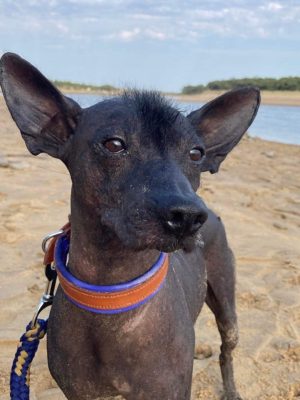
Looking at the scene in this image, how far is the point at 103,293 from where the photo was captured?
2.35 m

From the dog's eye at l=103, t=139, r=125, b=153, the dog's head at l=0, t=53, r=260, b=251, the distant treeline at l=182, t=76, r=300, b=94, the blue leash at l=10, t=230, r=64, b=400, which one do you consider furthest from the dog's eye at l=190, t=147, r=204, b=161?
the distant treeline at l=182, t=76, r=300, b=94

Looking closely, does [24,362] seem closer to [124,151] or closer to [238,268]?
[124,151]

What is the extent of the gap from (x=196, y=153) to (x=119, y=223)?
0.46m

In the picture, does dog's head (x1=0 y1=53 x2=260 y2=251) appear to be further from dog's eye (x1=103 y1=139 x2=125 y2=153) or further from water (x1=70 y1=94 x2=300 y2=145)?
water (x1=70 y1=94 x2=300 y2=145)

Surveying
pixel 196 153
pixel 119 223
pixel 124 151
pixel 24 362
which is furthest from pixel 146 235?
pixel 24 362

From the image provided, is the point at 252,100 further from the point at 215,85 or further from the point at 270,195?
the point at 215,85

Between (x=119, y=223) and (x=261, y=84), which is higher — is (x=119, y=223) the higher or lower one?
the higher one

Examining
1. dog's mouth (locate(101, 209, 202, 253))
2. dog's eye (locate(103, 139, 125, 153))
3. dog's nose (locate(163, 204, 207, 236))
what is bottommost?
dog's mouth (locate(101, 209, 202, 253))

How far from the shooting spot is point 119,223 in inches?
85.4

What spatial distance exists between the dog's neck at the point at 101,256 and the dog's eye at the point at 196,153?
15.6 inches

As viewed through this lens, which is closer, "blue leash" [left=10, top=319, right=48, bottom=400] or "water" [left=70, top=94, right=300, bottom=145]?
"blue leash" [left=10, top=319, right=48, bottom=400]

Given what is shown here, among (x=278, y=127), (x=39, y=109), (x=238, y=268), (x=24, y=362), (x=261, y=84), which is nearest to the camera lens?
(x=39, y=109)

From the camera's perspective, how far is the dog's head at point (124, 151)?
2037 mm

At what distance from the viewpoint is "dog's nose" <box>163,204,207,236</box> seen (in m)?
1.93
